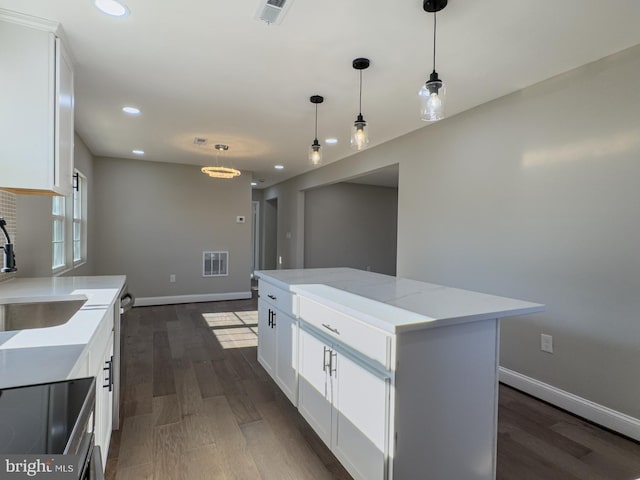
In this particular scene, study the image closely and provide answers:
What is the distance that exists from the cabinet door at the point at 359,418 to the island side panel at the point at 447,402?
0.26 ft

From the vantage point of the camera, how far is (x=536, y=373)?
2668 mm

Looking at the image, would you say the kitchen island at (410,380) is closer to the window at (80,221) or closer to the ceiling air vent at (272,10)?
the ceiling air vent at (272,10)

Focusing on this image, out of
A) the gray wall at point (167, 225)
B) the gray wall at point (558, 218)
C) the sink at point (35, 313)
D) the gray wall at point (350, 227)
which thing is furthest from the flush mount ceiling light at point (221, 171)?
the gray wall at point (350, 227)

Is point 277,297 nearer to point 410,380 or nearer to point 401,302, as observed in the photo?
point 401,302

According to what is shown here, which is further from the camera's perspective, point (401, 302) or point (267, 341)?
point (267, 341)

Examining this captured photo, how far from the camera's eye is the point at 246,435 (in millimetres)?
2123

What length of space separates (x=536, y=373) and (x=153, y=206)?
5.67 meters

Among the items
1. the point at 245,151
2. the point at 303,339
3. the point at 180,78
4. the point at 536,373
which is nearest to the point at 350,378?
the point at 303,339

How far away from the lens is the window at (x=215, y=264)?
20.1 ft

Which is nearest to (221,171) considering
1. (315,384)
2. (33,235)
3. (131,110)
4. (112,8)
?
(131,110)

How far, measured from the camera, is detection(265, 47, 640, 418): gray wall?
2172 millimetres

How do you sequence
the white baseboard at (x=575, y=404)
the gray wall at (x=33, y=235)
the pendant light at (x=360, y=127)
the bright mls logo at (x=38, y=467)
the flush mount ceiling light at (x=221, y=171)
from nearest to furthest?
the bright mls logo at (x=38, y=467) → the white baseboard at (x=575, y=404) → the pendant light at (x=360, y=127) → the gray wall at (x=33, y=235) → the flush mount ceiling light at (x=221, y=171)

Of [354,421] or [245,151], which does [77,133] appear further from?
[354,421]

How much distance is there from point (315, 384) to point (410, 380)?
806 mm
